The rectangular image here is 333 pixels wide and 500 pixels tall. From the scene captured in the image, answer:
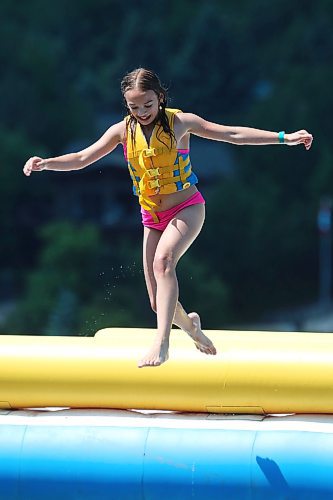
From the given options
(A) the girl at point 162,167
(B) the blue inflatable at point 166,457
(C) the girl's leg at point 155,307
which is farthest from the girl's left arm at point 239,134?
(B) the blue inflatable at point 166,457

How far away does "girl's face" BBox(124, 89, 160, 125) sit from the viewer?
6375 mm

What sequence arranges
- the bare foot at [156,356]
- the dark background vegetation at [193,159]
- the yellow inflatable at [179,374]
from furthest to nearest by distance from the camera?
1. the dark background vegetation at [193,159]
2. the yellow inflatable at [179,374]
3. the bare foot at [156,356]

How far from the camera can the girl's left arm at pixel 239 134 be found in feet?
20.9

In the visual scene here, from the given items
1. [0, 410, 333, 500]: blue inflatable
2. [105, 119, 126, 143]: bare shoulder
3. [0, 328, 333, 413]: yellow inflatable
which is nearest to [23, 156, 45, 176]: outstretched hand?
[105, 119, 126, 143]: bare shoulder

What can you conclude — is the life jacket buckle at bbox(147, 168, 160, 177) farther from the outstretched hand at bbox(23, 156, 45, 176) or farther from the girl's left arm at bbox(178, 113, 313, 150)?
the outstretched hand at bbox(23, 156, 45, 176)

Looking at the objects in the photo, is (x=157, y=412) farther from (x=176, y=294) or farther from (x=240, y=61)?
(x=240, y=61)

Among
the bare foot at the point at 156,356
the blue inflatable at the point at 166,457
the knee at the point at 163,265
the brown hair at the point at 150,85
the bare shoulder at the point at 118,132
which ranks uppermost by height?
the brown hair at the point at 150,85

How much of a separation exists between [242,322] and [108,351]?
24.9 meters

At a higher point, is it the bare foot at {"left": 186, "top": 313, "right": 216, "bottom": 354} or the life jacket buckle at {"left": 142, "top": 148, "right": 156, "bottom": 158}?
the life jacket buckle at {"left": 142, "top": 148, "right": 156, "bottom": 158}

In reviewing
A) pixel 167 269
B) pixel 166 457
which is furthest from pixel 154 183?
pixel 166 457

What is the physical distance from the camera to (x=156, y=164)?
653cm

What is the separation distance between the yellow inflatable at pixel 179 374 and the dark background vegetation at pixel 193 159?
19.3m

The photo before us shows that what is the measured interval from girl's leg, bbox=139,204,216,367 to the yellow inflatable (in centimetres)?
27

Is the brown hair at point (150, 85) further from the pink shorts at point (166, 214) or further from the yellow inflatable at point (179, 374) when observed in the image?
the yellow inflatable at point (179, 374)
